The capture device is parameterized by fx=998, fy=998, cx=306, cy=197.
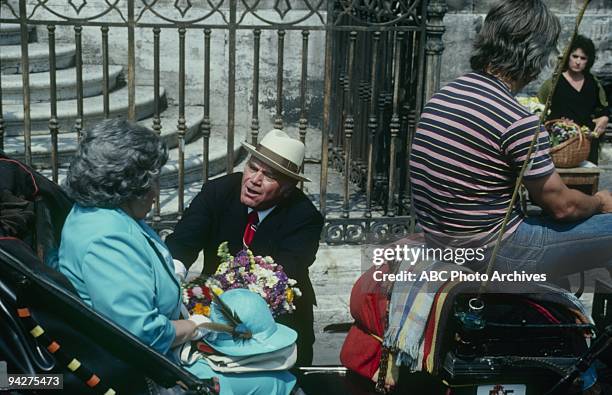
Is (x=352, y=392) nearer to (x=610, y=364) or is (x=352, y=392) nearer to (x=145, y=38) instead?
(x=610, y=364)

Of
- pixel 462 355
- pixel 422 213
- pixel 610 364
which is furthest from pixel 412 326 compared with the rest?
pixel 610 364

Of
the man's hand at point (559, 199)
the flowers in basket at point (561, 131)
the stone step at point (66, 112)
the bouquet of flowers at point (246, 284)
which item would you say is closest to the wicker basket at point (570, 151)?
the flowers in basket at point (561, 131)

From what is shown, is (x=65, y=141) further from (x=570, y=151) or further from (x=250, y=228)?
(x=570, y=151)

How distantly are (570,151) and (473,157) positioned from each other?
2163 millimetres

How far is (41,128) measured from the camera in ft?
24.4

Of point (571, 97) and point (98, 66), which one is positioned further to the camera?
point (98, 66)

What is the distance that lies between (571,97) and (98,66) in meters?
3.92

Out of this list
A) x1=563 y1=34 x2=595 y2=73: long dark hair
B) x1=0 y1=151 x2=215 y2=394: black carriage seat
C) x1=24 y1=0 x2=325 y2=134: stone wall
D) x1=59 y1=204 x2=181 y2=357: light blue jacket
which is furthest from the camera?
x1=24 y1=0 x2=325 y2=134: stone wall

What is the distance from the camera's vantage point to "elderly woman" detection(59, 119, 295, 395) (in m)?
3.30

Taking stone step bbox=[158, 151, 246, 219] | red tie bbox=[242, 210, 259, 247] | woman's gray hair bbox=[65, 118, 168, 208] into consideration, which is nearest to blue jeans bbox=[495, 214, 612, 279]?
red tie bbox=[242, 210, 259, 247]

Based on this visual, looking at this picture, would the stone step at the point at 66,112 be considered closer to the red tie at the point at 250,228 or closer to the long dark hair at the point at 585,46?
the red tie at the point at 250,228

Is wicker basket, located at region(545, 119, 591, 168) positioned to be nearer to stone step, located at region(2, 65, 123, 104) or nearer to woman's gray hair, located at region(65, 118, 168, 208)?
woman's gray hair, located at region(65, 118, 168, 208)

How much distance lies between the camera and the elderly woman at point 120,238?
130 inches

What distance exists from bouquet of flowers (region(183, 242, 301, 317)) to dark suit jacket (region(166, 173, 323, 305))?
0.28 m
